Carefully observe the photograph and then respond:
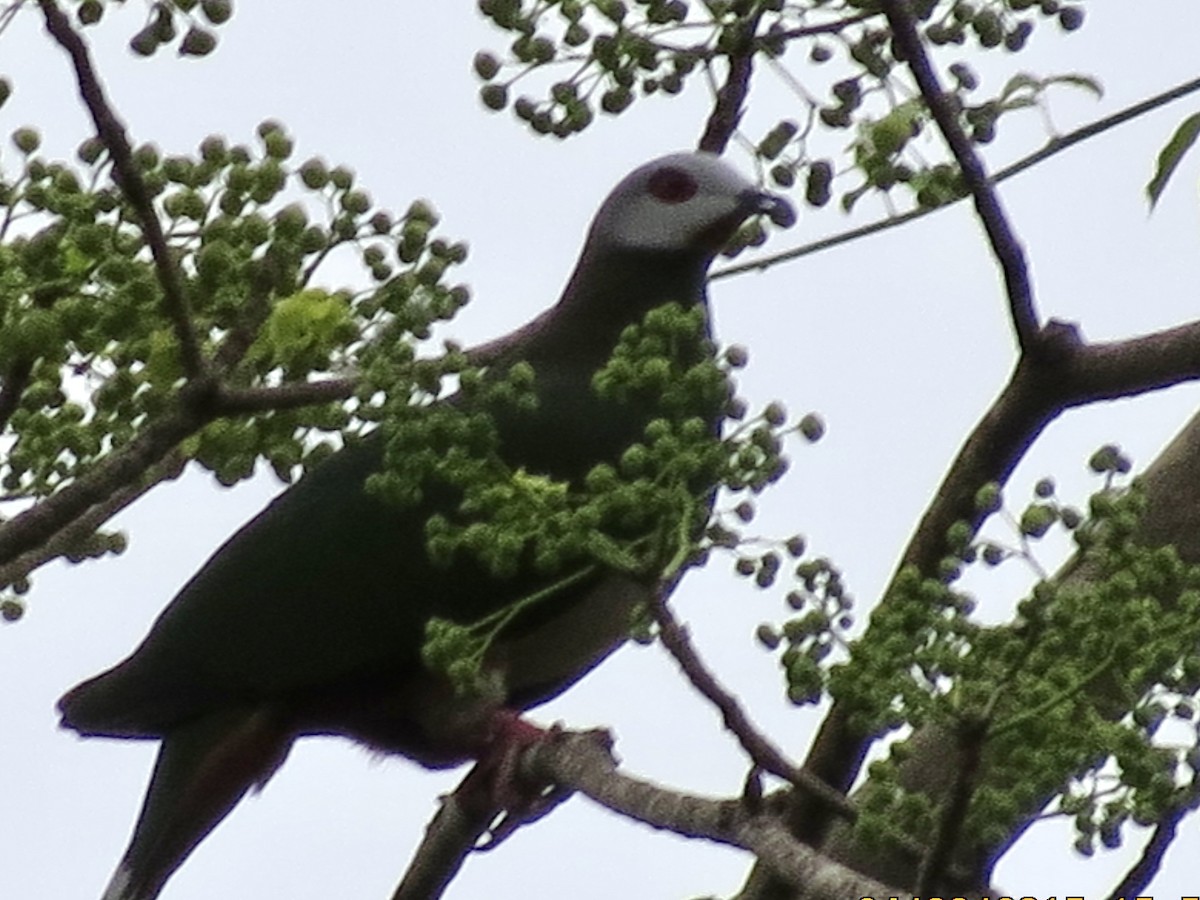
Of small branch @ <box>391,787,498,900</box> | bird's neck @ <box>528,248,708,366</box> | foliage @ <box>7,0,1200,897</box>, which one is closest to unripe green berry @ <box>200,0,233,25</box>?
foliage @ <box>7,0,1200,897</box>

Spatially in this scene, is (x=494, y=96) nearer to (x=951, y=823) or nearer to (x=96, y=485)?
(x=96, y=485)

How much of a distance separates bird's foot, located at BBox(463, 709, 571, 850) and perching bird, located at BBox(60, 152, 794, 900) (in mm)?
41

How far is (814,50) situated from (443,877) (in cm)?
104

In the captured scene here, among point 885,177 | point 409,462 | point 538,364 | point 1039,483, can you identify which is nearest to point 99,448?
point 409,462

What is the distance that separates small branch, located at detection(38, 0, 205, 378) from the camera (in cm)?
178

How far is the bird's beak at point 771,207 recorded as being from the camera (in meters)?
3.12

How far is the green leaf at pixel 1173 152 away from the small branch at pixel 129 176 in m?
0.78

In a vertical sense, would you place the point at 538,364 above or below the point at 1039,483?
above

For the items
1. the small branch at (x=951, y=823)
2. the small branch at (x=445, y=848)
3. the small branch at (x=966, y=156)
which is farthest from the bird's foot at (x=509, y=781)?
the small branch at (x=951, y=823)

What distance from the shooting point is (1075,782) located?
1520 mm

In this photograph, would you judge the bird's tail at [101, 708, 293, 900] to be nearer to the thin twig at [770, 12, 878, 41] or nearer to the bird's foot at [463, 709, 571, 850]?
the bird's foot at [463, 709, 571, 850]

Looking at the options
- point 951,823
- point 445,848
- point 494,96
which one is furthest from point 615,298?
point 951,823

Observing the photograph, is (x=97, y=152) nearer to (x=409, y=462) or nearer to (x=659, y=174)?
(x=409, y=462)

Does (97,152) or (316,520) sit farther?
(316,520)
